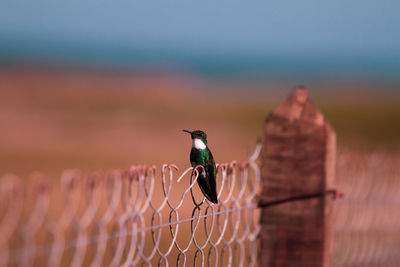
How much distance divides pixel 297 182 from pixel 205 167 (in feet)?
1.42

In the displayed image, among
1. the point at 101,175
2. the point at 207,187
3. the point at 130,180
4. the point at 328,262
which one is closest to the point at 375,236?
the point at 328,262

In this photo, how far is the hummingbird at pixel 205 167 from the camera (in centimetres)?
271

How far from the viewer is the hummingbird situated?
8.91ft

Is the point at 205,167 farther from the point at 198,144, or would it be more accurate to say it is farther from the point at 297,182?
the point at 297,182

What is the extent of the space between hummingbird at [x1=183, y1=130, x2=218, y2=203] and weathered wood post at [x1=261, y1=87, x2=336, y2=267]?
294 millimetres

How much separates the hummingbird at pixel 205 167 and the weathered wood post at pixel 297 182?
0.97 feet

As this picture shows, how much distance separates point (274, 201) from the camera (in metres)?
2.96

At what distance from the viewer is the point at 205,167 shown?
9.20ft

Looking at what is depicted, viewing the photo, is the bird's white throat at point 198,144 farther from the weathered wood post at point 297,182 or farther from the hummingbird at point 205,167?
the weathered wood post at point 297,182

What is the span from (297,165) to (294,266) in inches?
17.4

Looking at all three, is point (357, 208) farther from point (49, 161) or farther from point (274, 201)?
point (49, 161)

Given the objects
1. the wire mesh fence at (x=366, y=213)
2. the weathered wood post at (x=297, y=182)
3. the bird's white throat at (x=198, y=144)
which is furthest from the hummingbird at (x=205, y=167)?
the wire mesh fence at (x=366, y=213)

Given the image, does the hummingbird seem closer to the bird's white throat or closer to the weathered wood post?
the bird's white throat

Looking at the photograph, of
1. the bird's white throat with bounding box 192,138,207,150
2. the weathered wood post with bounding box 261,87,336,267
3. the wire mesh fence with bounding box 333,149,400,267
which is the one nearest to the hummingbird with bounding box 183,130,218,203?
the bird's white throat with bounding box 192,138,207,150
